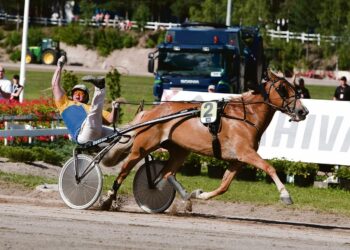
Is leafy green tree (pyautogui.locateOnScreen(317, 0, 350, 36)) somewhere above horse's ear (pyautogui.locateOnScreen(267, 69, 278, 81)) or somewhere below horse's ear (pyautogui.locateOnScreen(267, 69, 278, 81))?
below

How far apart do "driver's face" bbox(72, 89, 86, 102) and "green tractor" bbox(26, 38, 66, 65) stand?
5189 cm

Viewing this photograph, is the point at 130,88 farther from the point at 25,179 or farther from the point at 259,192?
the point at 25,179

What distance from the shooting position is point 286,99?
581 inches

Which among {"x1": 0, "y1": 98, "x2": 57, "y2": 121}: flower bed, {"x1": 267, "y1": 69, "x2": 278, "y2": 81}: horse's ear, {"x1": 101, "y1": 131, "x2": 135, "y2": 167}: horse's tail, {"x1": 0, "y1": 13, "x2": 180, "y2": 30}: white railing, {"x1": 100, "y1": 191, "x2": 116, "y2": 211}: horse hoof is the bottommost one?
{"x1": 0, "y1": 13, "x2": 180, "y2": 30}: white railing

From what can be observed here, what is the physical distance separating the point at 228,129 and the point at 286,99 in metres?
0.86

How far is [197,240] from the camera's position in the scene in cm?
1198

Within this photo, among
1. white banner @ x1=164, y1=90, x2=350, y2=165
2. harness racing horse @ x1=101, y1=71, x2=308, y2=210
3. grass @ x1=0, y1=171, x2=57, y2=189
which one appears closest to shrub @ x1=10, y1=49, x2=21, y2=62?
white banner @ x1=164, y1=90, x2=350, y2=165

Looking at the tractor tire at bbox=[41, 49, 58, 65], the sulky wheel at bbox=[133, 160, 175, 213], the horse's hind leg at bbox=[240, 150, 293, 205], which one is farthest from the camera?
the tractor tire at bbox=[41, 49, 58, 65]

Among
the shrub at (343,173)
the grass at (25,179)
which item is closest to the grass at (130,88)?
the shrub at (343,173)

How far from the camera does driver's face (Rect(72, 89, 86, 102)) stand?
15.6m

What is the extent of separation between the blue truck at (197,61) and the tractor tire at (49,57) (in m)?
33.5

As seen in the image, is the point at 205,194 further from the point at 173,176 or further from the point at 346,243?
the point at 346,243

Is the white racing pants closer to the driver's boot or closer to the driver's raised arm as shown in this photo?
the driver's boot

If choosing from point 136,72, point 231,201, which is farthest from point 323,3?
point 231,201
